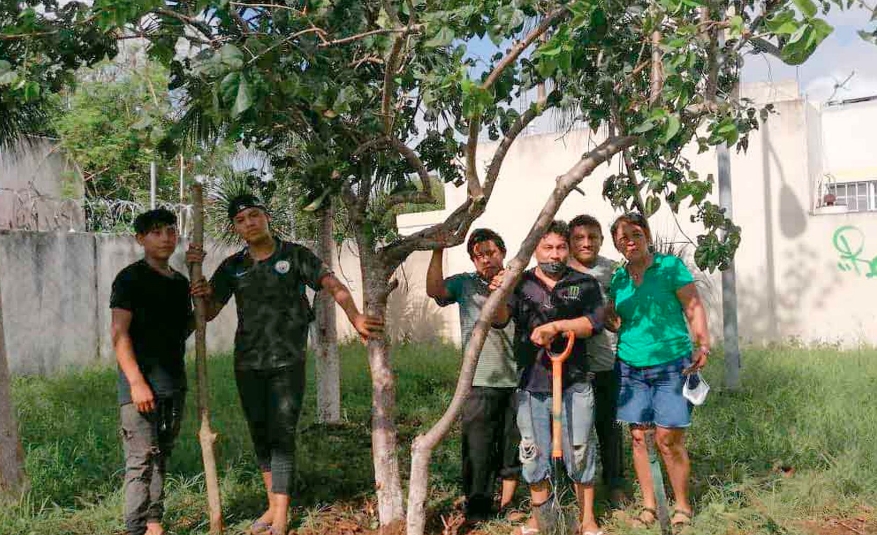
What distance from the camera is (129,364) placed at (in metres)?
4.02

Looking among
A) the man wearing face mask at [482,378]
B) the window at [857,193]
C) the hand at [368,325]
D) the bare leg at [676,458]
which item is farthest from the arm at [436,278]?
the window at [857,193]

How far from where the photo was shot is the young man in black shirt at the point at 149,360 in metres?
4.04

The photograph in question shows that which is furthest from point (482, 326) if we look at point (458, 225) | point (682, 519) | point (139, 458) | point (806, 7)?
point (806, 7)

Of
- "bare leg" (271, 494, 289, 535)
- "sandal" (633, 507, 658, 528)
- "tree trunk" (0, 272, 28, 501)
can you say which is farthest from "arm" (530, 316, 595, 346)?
"tree trunk" (0, 272, 28, 501)

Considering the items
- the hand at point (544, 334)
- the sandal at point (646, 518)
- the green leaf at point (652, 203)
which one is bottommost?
the sandal at point (646, 518)

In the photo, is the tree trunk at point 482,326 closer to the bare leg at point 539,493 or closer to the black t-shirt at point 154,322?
the bare leg at point 539,493

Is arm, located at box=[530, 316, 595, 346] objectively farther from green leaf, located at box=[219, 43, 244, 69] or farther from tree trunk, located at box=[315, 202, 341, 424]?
tree trunk, located at box=[315, 202, 341, 424]

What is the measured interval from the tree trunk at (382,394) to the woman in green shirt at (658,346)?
1.21 m

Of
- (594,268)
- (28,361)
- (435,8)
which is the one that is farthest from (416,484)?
(28,361)

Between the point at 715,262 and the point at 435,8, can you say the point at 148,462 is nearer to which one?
the point at 435,8

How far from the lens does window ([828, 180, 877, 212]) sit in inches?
559

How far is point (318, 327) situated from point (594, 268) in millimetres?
2758

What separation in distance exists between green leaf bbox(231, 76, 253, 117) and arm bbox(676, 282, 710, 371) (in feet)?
8.15

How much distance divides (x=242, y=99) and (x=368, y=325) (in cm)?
155
